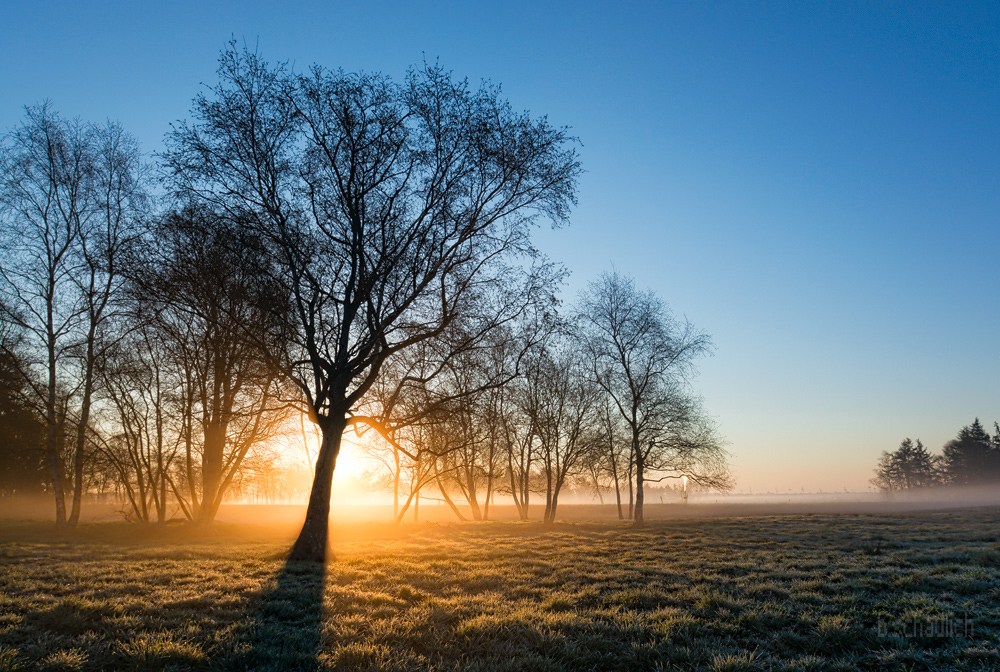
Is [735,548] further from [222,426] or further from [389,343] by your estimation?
[222,426]

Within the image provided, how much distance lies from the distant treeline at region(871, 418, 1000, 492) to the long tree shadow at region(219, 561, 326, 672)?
13823 cm

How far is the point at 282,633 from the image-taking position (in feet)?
18.4

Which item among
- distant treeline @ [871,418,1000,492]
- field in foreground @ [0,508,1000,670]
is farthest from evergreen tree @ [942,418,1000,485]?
field in foreground @ [0,508,1000,670]

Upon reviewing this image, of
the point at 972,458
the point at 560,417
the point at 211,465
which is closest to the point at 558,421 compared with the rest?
the point at 560,417

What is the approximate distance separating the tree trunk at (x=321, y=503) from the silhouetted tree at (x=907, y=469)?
139 metres

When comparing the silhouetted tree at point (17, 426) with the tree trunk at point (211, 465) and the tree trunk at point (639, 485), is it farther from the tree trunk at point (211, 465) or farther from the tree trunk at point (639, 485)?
the tree trunk at point (639, 485)

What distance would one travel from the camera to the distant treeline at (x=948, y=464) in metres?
100

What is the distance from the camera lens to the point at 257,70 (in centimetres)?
1371

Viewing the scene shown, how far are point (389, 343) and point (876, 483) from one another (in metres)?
145

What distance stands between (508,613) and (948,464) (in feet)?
461

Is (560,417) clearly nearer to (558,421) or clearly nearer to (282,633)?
(558,421)

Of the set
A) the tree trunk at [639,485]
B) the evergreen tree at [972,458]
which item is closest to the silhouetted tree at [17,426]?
the tree trunk at [639,485]

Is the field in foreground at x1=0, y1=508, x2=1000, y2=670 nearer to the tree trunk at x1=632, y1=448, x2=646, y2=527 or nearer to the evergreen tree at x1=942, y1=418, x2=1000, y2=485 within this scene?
the tree trunk at x1=632, y1=448, x2=646, y2=527

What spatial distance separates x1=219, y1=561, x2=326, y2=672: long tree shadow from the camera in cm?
471
